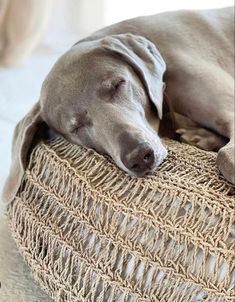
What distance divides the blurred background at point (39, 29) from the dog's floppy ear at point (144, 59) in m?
0.87

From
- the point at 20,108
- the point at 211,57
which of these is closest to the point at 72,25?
the point at 20,108

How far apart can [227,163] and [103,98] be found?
1.21 feet

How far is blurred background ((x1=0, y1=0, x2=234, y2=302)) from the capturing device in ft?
8.94

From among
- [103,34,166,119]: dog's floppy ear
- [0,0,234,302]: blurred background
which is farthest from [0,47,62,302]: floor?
[103,34,166,119]: dog's floppy ear

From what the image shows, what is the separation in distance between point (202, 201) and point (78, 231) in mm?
298

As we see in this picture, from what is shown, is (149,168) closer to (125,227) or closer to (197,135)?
(125,227)

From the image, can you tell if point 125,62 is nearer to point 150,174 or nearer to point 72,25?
point 150,174

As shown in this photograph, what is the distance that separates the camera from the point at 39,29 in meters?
3.12

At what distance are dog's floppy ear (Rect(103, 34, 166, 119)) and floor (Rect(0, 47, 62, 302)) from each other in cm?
52

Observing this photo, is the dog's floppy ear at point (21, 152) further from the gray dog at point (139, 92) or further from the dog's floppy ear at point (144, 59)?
the dog's floppy ear at point (144, 59)

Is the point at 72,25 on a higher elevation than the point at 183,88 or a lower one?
lower

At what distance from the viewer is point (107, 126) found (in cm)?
149

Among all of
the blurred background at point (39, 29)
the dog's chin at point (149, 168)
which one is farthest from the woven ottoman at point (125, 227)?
the blurred background at point (39, 29)

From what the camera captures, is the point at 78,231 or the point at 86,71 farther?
the point at 86,71
